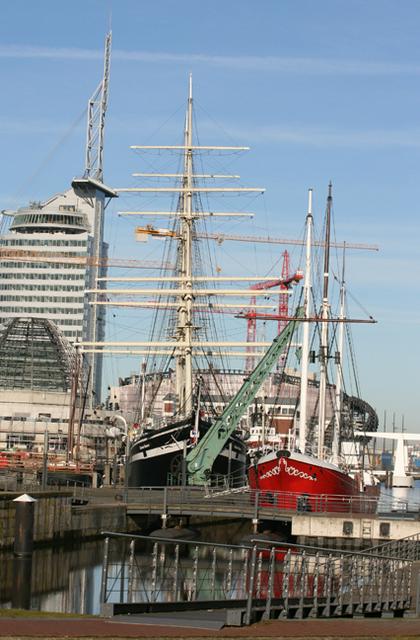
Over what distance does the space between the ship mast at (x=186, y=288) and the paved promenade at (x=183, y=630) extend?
2431 inches

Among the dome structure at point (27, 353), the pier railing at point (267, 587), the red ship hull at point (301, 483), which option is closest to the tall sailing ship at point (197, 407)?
the red ship hull at point (301, 483)

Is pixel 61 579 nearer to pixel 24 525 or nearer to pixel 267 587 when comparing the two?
pixel 24 525

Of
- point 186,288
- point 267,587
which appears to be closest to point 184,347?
point 186,288

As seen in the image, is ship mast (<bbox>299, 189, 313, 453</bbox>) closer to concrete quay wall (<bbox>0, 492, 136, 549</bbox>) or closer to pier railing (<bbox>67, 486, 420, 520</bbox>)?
pier railing (<bbox>67, 486, 420, 520</bbox>)

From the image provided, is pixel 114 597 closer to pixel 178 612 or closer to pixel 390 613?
pixel 178 612

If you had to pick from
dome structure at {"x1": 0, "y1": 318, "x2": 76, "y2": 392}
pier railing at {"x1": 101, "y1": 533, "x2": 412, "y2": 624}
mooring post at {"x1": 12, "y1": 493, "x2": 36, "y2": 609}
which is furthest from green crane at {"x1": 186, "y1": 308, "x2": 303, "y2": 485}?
dome structure at {"x1": 0, "y1": 318, "x2": 76, "y2": 392}

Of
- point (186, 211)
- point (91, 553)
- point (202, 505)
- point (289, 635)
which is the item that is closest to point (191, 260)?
point (186, 211)

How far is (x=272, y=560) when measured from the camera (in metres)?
26.6

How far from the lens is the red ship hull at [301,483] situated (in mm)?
61844

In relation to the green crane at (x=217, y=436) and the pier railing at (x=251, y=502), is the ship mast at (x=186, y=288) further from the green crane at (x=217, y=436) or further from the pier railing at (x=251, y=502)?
the pier railing at (x=251, y=502)

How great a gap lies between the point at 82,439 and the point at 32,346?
46602 millimetres

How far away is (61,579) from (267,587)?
46.9ft

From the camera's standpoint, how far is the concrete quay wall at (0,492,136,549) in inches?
1847

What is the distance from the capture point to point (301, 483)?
2468 inches
